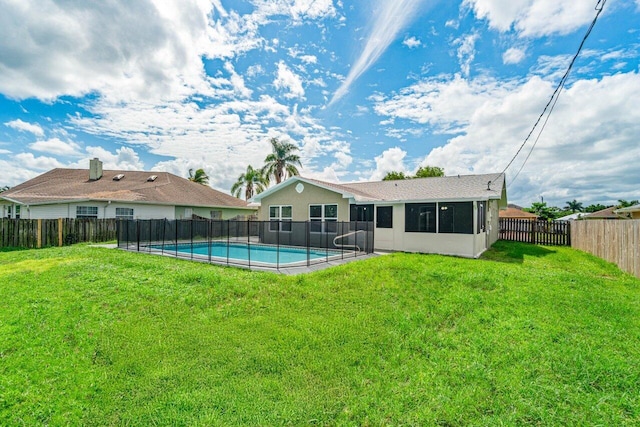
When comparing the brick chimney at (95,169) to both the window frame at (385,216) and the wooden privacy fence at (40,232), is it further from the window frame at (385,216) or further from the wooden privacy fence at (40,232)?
the window frame at (385,216)

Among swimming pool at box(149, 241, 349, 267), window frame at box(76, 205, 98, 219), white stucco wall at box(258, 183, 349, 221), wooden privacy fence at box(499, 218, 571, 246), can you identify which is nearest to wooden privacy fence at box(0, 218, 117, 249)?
window frame at box(76, 205, 98, 219)

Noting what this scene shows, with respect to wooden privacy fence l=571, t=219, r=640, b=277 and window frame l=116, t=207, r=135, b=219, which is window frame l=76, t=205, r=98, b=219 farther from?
wooden privacy fence l=571, t=219, r=640, b=277

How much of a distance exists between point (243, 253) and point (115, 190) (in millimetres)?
13956

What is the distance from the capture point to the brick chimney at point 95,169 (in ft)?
75.2

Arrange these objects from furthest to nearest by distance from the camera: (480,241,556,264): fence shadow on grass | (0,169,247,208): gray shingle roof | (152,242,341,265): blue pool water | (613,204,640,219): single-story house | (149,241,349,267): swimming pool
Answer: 1. (0,169,247,208): gray shingle roof
2. (613,204,640,219): single-story house
3. (480,241,556,264): fence shadow on grass
4. (152,242,341,265): blue pool water
5. (149,241,349,267): swimming pool

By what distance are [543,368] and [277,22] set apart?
13.4 metres

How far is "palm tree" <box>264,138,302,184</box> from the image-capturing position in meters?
31.5

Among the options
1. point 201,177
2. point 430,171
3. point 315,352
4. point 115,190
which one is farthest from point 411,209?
point 201,177

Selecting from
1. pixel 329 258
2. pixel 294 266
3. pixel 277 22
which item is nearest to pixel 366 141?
pixel 277 22

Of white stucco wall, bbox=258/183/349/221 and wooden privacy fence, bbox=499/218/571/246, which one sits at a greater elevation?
white stucco wall, bbox=258/183/349/221

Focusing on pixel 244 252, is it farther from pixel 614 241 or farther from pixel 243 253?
pixel 614 241

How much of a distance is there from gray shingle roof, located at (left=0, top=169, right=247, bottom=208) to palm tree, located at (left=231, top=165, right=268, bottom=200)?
295 inches

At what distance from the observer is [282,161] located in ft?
104

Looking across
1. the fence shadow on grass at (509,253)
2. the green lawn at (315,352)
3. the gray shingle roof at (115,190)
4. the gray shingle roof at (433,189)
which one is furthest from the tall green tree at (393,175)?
the green lawn at (315,352)
